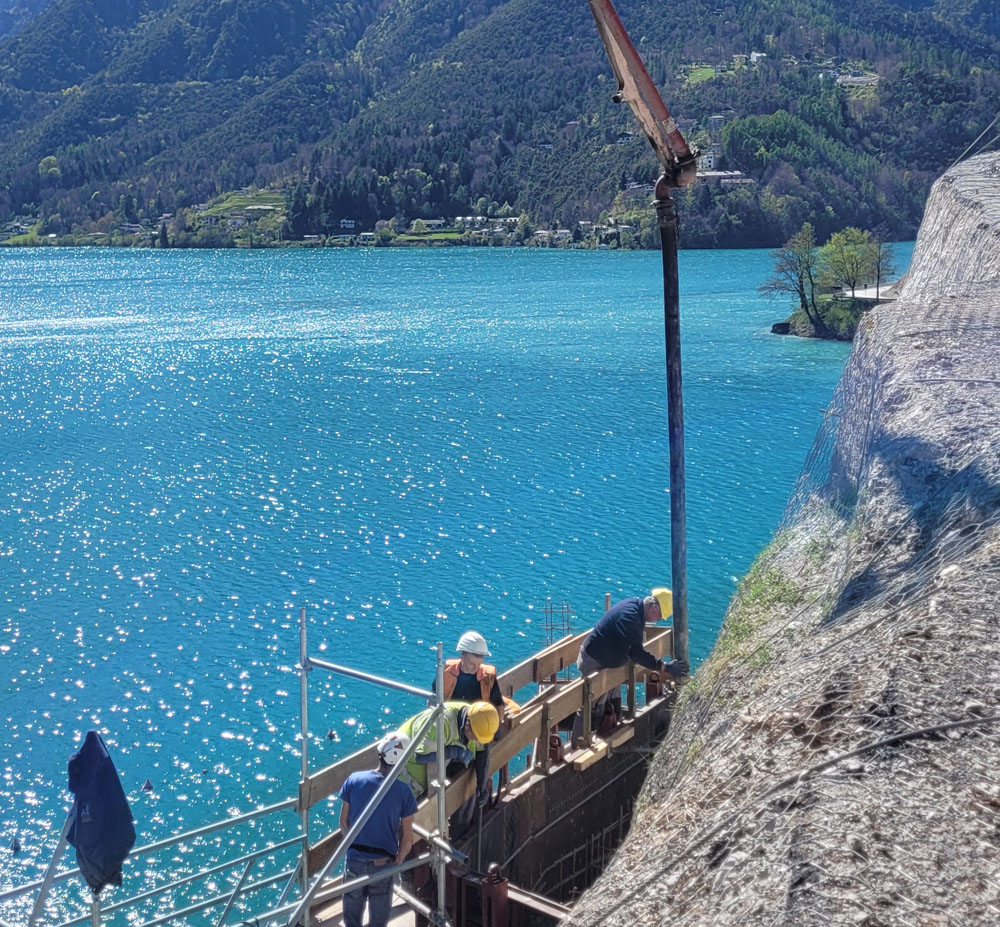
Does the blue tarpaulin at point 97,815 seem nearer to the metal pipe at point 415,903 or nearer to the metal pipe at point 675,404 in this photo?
the metal pipe at point 415,903

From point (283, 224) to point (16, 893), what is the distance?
18980 cm

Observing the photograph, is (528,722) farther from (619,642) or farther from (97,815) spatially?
(97,815)

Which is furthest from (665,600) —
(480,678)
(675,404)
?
(480,678)

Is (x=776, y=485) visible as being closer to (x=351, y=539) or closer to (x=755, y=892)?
(x=351, y=539)

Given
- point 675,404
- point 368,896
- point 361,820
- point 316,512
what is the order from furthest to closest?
point 316,512, point 675,404, point 368,896, point 361,820

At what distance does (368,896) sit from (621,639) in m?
4.41

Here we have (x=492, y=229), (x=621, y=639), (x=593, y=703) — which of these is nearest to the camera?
(x=621, y=639)

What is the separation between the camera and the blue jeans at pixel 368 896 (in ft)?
29.5

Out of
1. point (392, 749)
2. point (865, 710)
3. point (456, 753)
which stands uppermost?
point (865, 710)

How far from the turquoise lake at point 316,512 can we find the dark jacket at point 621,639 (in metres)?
8.30

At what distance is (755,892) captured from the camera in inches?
255

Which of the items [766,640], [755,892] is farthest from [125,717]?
[755,892]

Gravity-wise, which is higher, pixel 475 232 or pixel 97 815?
pixel 475 232

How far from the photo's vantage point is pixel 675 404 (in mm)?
15859
